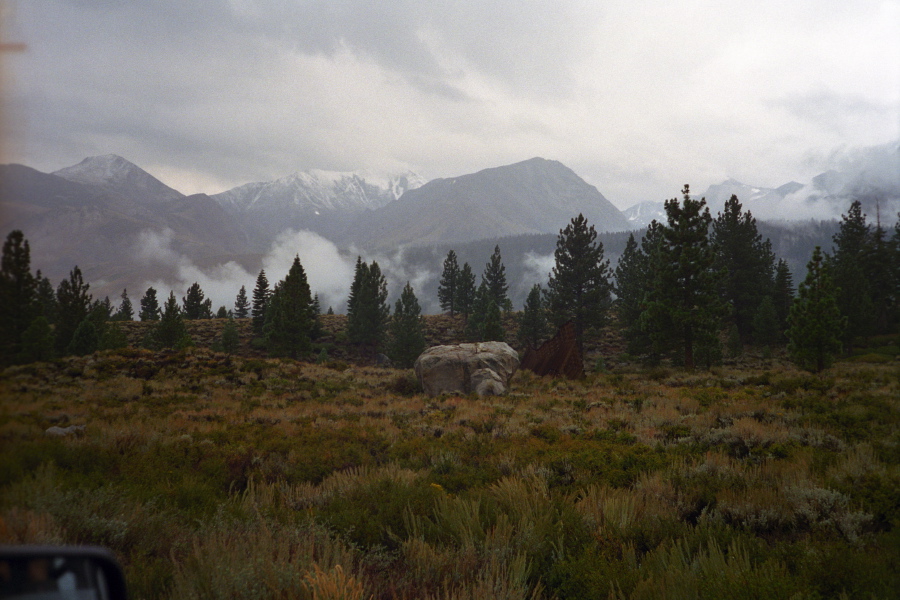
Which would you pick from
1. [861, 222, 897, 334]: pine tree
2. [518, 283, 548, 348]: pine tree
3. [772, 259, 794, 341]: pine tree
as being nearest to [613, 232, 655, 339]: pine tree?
[518, 283, 548, 348]: pine tree

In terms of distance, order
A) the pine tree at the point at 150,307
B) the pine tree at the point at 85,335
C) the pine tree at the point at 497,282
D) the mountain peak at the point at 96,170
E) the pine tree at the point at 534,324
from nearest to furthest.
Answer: the mountain peak at the point at 96,170 < the pine tree at the point at 85,335 < the pine tree at the point at 534,324 < the pine tree at the point at 150,307 < the pine tree at the point at 497,282

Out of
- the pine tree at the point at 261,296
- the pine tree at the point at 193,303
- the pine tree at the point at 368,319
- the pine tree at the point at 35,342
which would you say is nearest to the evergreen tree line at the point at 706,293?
the pine tree at the point at 368,319

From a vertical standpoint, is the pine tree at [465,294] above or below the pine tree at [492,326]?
above

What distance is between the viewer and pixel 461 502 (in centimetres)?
489

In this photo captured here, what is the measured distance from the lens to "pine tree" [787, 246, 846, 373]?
2462cm

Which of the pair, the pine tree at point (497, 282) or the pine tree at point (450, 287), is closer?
the pine tree at point (497, 282)

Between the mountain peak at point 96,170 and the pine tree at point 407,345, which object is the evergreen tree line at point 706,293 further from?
the mountain peak at point 96,170

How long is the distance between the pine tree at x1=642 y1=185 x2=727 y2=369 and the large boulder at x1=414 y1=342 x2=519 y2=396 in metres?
10.8

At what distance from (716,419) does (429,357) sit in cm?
1608

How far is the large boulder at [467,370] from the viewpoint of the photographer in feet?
71.8

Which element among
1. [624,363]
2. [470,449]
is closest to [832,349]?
[624,363]

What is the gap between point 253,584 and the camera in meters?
2.83

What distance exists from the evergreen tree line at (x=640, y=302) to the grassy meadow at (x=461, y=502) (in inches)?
23.6

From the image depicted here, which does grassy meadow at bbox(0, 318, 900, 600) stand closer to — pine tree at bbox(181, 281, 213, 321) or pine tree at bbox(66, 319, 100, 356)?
pine tree at bbox(66, 319, 100, 356)
